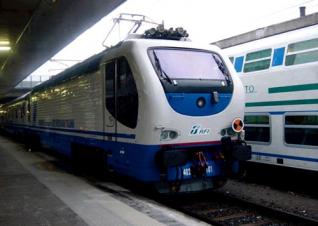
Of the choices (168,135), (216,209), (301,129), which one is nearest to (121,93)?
(168,135)

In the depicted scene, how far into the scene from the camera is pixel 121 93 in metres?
8.80

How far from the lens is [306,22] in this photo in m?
14.4

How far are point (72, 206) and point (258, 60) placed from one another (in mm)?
5781

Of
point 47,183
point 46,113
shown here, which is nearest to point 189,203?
point 47,183

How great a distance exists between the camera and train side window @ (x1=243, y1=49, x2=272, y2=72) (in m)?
10.7

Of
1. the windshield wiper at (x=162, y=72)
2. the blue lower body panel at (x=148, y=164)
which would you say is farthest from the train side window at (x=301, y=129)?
the windshield wiper at (x=162, y=72)

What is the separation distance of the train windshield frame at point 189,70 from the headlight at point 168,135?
71 cm

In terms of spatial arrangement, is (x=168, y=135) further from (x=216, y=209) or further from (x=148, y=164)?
(x=216, y=209)

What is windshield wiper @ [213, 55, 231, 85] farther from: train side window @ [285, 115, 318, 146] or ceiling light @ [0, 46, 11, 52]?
ceiling light @ [0, 46, 11, 52]

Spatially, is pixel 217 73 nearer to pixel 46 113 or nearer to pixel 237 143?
pixel 237 143

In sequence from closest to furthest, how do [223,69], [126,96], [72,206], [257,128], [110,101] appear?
1. [72,206]
2. [126,96]
3. [223,69]
4. [110,101]
5. [257,128]

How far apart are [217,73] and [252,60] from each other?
2599 mm

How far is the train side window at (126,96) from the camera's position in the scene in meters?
8.30

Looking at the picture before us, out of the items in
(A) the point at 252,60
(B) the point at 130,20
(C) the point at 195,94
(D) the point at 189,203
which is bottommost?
(D) the point at 189,203
